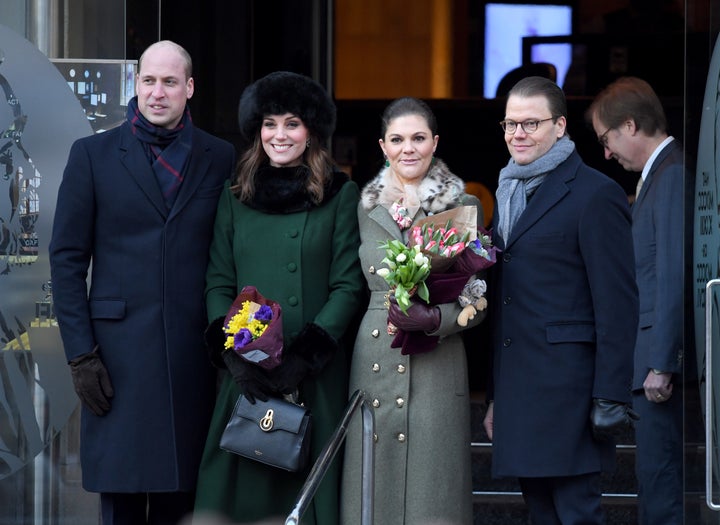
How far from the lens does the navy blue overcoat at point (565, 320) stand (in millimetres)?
4789

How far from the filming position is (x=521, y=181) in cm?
503

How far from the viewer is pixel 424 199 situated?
4.98m

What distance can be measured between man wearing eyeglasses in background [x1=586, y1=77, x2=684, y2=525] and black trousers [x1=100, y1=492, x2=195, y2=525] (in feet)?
6.47

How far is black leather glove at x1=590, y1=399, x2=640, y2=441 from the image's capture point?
4758mm

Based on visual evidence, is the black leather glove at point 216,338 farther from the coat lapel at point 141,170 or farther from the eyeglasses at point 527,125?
the eyeglasses at point 527,125

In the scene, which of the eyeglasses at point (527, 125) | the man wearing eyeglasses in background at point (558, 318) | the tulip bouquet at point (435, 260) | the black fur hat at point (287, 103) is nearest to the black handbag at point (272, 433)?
the tulip bouquet at point (435, 260)

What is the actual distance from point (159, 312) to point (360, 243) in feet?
2.57

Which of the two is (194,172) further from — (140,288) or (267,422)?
(267,422)

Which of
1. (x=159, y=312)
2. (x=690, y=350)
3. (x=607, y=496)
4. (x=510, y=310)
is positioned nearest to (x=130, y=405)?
(x=159, y=312)

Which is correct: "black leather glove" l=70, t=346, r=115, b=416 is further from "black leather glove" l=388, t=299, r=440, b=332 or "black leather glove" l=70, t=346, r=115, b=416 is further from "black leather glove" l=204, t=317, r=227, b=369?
"black leather glove" l=388, t=299, r=440, b=332

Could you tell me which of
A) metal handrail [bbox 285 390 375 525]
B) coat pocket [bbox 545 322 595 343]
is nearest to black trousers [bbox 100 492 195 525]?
metal handrail [bbox 285 390 375 525]

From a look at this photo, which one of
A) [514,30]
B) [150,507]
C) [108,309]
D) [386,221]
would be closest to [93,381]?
[108,309]

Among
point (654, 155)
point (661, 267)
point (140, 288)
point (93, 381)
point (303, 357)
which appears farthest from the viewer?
point (654, 155)

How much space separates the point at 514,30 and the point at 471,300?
5177mm
